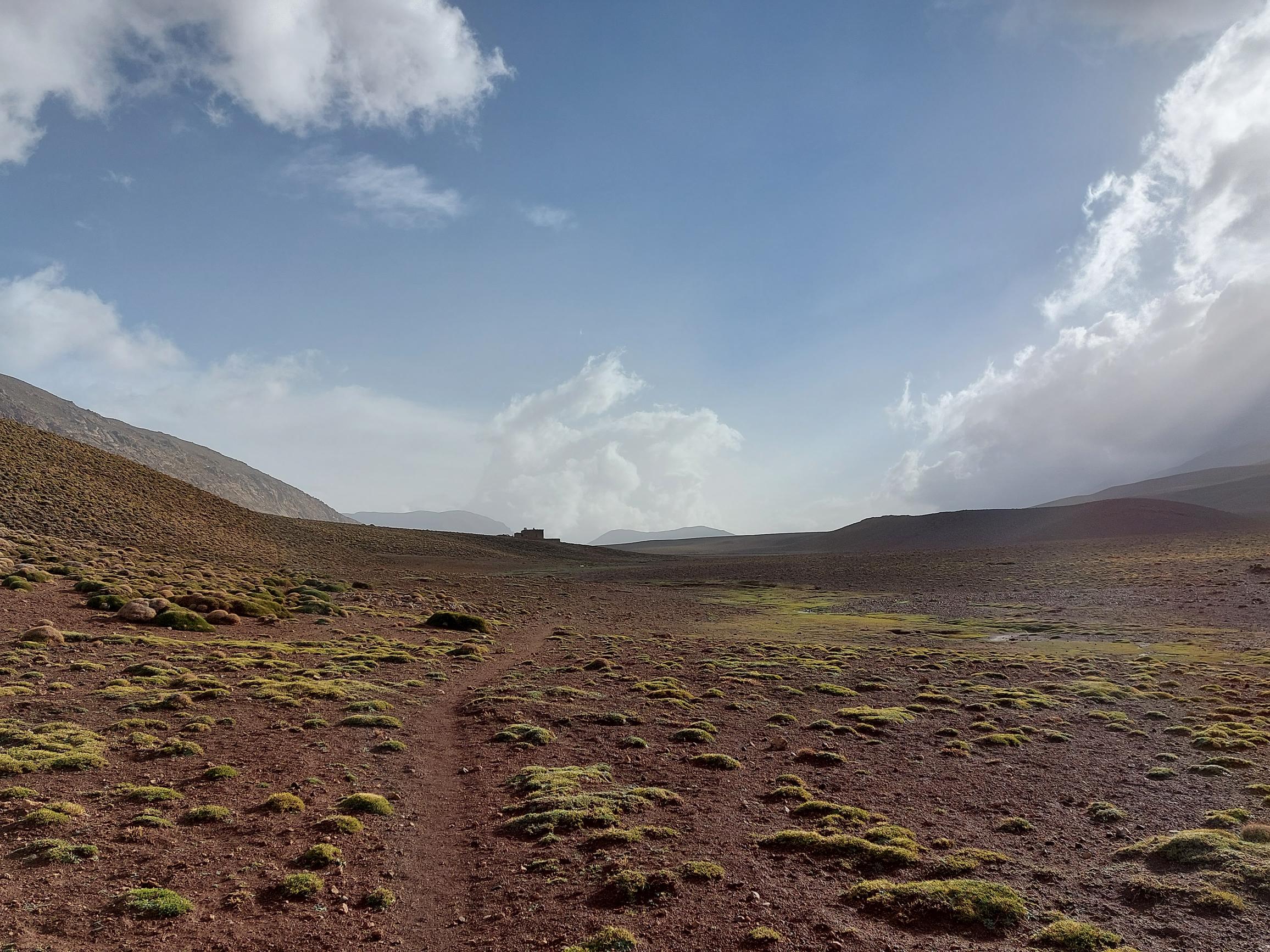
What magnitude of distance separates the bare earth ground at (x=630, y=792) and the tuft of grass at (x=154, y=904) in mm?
137

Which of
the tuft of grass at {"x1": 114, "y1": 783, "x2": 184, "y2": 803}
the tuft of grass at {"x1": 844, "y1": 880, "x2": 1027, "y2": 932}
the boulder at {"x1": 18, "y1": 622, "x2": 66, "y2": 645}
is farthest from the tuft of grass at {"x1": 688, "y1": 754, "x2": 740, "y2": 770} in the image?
the boulder at {"x1": 18, "y1": 622, "x2": 66, "y2": 645}

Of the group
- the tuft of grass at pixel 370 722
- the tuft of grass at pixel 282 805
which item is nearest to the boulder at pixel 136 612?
the tuft of grass at pixel 370 722

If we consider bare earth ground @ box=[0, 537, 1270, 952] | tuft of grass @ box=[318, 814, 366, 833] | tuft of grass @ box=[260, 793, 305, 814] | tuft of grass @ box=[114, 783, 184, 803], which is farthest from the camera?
tuft of grass @ box=[260, 793, 305, 814]

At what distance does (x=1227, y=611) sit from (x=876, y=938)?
238 ft

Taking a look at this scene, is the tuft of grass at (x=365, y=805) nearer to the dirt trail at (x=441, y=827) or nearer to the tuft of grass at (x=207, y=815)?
the dirt trail at (x=441, y=827)

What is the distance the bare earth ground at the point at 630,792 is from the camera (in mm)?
10500

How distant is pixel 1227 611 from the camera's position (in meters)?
61.1

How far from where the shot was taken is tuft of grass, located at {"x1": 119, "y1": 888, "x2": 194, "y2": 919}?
965 centimetres

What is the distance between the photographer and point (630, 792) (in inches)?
648

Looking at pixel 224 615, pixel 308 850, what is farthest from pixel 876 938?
pixel 224 615

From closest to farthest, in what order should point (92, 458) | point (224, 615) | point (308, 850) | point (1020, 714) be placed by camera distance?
point (308, 850)
point (1020, 714)
point (224, 615)
point (92, 458)

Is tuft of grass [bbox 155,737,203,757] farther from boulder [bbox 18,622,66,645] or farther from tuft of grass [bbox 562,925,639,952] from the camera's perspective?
boulder [bbox 18,622,66,645]

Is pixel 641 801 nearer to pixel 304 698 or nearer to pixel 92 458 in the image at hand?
pixel 304 698

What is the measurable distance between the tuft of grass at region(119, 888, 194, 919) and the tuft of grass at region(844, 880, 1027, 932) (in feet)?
35.5
